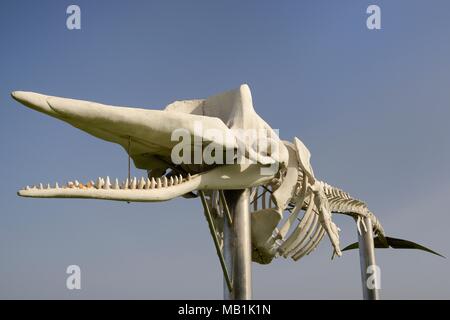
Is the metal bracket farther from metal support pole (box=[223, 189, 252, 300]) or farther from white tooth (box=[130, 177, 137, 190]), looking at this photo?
white tooth (box=[130, 177, 137, 190])

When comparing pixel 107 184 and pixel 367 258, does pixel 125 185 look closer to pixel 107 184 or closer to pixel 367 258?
pixel 107 184

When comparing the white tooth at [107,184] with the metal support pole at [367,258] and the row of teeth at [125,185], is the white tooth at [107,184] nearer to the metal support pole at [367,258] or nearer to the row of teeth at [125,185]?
the row of teeth at [125,185]

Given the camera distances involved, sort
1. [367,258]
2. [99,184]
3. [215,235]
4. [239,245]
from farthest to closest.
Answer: [367,258], [239,245], [215,235], [99,184]

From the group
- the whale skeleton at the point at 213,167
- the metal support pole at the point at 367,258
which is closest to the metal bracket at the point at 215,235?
the whale skeleton at the point at 213,167

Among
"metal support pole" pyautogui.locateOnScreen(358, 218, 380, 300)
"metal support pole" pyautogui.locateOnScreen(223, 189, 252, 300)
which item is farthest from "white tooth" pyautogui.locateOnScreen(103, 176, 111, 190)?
"metal support pole" pyautogui.locateOnScreen(358, 218, 380, 300)

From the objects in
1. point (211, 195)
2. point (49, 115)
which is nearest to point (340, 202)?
point (211, 195)

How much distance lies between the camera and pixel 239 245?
8.64 m

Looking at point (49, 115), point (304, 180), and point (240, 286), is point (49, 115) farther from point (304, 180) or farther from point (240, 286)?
point (304, 180)

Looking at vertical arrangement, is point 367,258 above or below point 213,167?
below

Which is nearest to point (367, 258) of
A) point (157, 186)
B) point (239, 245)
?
point (239, 245)

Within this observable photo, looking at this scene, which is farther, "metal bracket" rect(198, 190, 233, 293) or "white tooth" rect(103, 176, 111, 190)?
"metal bracket" rect(198, 190, 233, 293)

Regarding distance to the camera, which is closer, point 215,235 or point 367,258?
point 215,235

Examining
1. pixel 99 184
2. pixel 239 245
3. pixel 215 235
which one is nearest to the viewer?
pixel 99 184

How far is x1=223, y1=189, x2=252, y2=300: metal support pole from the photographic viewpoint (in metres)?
8.48
